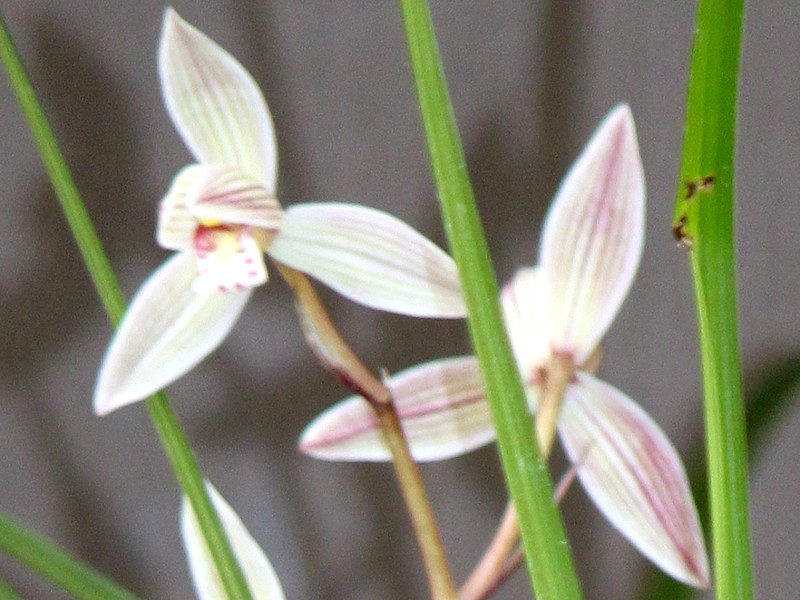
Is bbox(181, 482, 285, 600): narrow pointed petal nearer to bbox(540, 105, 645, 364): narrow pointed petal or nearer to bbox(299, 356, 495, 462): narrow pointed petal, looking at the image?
bbox(299, 356, 495, 462): narrow pointed petal

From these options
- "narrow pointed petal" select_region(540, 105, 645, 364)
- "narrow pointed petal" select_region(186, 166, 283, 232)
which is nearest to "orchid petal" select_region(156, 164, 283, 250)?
"narrow pointed petal" select_region(186, 166, 283, 232)

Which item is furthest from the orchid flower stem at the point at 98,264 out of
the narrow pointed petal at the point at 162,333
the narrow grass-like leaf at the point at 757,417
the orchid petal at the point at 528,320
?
the narrow grass-like leaf at the point at 757,417

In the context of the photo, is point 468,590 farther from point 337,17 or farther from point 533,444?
point 337,17

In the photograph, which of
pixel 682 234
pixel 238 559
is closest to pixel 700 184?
pixel 682 234

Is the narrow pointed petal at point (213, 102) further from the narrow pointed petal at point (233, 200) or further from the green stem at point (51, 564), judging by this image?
the green stem at point (51, 564)

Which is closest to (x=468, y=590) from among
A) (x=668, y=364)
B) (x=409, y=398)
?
(x=409, y=398)

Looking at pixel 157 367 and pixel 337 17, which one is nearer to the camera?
pixel 157 367
